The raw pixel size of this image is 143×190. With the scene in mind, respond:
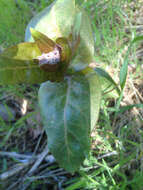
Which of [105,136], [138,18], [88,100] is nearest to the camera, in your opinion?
[88,100]

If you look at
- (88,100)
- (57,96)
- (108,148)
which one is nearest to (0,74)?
(57,96)

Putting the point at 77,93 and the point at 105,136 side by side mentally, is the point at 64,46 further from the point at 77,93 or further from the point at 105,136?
the point at 105,136

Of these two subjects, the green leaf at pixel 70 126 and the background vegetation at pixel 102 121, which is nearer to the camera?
the green leaf at pixel 70 126

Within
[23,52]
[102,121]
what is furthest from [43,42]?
[102,121]

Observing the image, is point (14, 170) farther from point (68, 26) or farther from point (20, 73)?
point (68, 26)

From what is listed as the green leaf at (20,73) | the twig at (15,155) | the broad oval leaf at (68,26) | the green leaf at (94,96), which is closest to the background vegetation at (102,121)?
the twig at (15,155)

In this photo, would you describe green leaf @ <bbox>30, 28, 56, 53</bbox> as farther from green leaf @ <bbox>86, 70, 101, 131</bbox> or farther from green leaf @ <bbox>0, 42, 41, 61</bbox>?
green leaf @ <bbox>86, 70, 101, 131</bbox>

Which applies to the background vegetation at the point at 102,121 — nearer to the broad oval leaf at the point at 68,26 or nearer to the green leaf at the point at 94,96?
the green leaf at the point at 94,96
